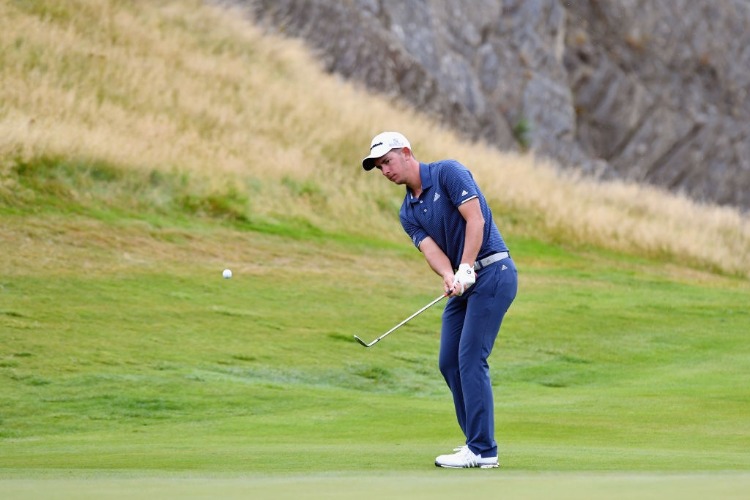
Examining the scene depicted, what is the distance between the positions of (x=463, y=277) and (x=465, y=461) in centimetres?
105

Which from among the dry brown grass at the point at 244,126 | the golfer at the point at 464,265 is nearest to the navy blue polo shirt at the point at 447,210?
the golfer at the point at 464,265

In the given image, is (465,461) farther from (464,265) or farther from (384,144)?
(384,144)

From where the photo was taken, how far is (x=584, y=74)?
5178 centimetres

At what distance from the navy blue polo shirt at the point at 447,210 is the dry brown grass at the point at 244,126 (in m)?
15.1

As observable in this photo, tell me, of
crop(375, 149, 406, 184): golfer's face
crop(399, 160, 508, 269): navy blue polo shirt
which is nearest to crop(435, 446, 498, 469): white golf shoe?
crop(399, 160, 508, 269): navy blue polo shirt

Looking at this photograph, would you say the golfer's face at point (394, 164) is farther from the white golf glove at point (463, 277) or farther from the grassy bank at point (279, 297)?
the grassy bank at point (279, 297)

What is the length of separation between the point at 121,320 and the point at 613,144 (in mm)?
36582

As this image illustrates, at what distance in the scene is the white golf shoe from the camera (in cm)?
786

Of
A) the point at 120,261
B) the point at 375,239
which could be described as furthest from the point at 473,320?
the point at 375,239

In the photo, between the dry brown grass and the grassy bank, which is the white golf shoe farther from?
the dry brown grass

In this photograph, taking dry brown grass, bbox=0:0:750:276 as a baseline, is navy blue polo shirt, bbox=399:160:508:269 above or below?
above

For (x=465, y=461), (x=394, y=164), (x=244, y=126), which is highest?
(x=394, y=164)

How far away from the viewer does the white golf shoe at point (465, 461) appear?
7859 millimetres

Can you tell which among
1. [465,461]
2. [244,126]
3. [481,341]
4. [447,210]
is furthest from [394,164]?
[244,126]
